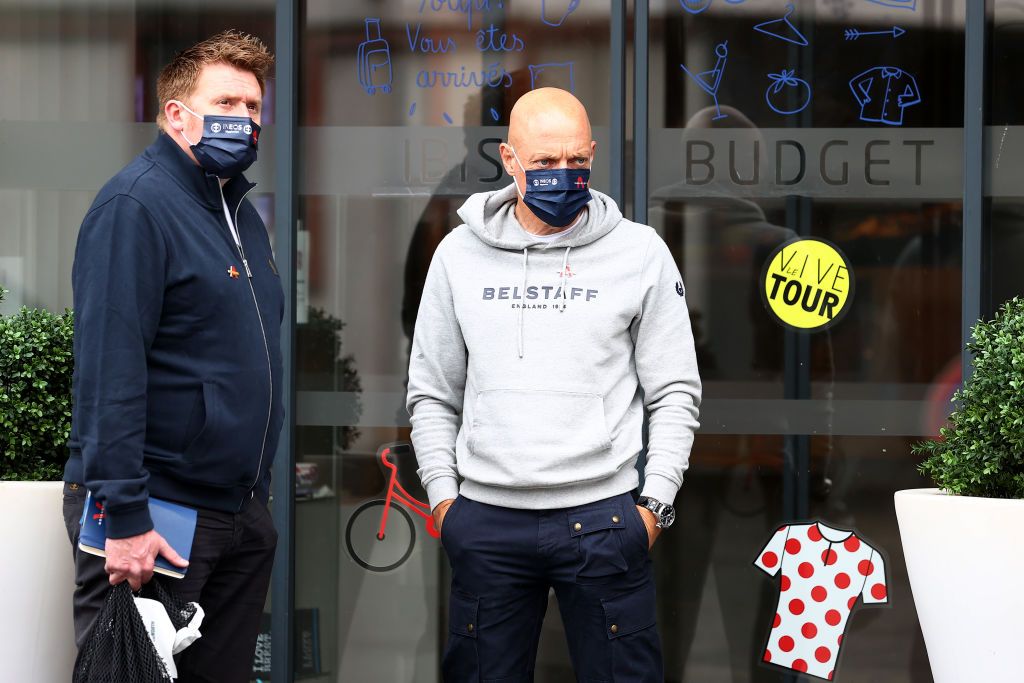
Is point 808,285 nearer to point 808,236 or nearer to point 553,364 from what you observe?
point 808,236

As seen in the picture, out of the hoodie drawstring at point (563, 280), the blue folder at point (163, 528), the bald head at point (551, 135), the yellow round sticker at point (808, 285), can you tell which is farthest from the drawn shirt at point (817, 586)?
the blue folder at point (163, 528)

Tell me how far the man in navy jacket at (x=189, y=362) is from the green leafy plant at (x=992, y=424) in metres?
1.87

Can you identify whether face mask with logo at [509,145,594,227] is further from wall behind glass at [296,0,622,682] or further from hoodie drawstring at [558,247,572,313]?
wall behind glass at [296,0,622,682]

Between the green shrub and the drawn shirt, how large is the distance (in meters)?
2.45

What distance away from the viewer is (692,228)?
14.4 feet

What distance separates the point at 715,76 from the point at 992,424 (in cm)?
170

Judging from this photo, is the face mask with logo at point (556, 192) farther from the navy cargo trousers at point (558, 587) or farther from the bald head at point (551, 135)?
the navy cargo trousers at point (558, 587)

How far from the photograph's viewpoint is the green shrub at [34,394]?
3412mm

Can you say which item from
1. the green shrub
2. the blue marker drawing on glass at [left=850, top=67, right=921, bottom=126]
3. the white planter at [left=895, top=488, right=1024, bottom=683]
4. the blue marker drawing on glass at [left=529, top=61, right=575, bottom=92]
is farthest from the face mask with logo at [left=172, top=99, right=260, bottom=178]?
the blue marker drawing on glass at [left=850, top=67, right=921, bottom=126]

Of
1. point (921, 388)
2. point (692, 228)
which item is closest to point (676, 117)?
point (692, 228)

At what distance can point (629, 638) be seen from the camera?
293 centimetres

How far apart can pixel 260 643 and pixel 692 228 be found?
85.1 inches

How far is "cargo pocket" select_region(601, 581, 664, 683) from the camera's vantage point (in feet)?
9.57

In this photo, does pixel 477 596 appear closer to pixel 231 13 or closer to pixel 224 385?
pixel 224 385
